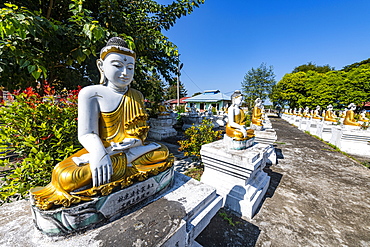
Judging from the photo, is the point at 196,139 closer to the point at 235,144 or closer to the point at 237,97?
the point at 235,144

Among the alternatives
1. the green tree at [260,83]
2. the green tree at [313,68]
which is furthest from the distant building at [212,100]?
the green tree at [313,68]

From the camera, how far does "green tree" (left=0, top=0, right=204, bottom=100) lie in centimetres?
201

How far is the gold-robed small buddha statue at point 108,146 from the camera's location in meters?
1.31

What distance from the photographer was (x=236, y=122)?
138 inches

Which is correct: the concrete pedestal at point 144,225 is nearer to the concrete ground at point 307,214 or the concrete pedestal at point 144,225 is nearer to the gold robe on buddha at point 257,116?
the concrete ground at point 307,214

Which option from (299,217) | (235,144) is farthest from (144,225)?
(299,217)

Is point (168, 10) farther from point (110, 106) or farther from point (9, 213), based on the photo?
point (9, 213)

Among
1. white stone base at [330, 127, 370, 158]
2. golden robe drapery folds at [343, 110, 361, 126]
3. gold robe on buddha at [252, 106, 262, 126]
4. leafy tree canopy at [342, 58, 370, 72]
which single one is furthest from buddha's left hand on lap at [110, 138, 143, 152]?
leafy tree canopy at [342, 58, 370, 72]

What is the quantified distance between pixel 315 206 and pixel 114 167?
3.96 metres

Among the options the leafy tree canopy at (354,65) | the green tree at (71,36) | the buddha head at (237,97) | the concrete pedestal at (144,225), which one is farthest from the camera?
the leafy tree canopy at (354,65)

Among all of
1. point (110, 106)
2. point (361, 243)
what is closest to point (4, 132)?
point (110, 106)

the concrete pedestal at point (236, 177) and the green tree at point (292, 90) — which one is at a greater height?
the green tree at point (292, 90)

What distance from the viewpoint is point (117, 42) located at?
1.59 meters

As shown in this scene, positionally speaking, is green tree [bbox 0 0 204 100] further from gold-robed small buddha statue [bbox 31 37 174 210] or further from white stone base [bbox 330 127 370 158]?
white stone base [bbox 330 127 370 158]
